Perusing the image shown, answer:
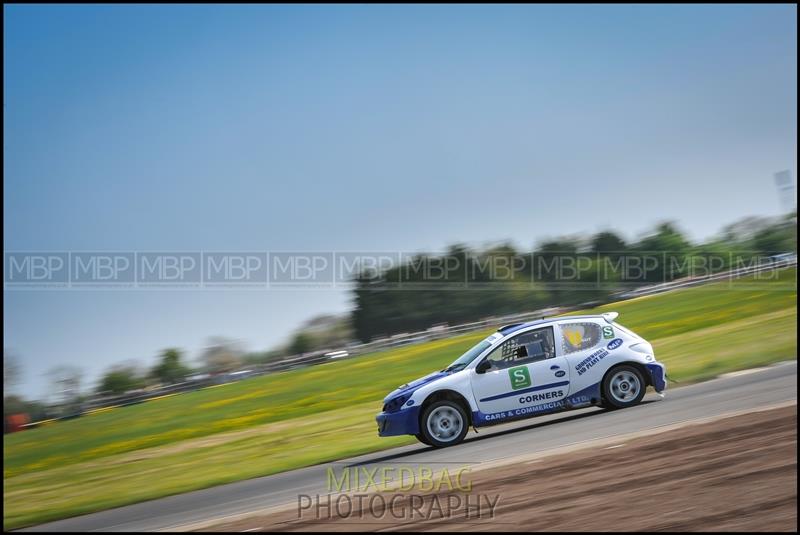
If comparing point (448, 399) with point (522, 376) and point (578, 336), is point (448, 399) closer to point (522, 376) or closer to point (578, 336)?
point (522, 376)

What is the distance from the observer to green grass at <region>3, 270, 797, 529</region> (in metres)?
13.2

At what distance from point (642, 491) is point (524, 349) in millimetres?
4369

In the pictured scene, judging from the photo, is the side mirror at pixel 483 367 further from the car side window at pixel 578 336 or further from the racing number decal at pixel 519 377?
the car side window at pixel 578 336

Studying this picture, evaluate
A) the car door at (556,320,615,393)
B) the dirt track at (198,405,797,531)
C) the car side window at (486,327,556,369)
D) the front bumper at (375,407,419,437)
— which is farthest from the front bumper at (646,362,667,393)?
the front bumper at (375,407,419,437)

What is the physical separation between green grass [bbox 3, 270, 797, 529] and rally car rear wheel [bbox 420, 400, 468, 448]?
73.6 inches

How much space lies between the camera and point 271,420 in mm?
19078

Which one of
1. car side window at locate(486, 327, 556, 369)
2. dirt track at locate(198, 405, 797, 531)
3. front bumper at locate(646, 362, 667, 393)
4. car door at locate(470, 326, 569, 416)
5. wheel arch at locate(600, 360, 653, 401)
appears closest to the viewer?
dirt track at locate(198, 405, 797, 531)

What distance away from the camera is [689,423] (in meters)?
9.74

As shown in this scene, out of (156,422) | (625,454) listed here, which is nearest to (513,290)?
(156,422)

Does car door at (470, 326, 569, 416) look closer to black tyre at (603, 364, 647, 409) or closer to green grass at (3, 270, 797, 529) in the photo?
black tyre at (603, 364, 647, 409)

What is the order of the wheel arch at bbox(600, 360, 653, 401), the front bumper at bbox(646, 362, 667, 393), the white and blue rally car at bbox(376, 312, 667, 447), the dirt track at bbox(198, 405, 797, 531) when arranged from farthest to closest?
the front bumper at bbox(646, 362, 667, 393) → the wheel arch at bbox(600, 360, 653, 401) → the white and blue rally car at bbox(376, 312, 667, 447) → the dirt track at bbox(198, 405, 797, 531)

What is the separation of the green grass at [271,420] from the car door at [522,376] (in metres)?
2.36

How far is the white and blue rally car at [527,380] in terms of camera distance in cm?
1085

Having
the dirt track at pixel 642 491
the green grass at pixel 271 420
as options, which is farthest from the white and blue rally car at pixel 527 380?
the dirt track at pixel 642 491
